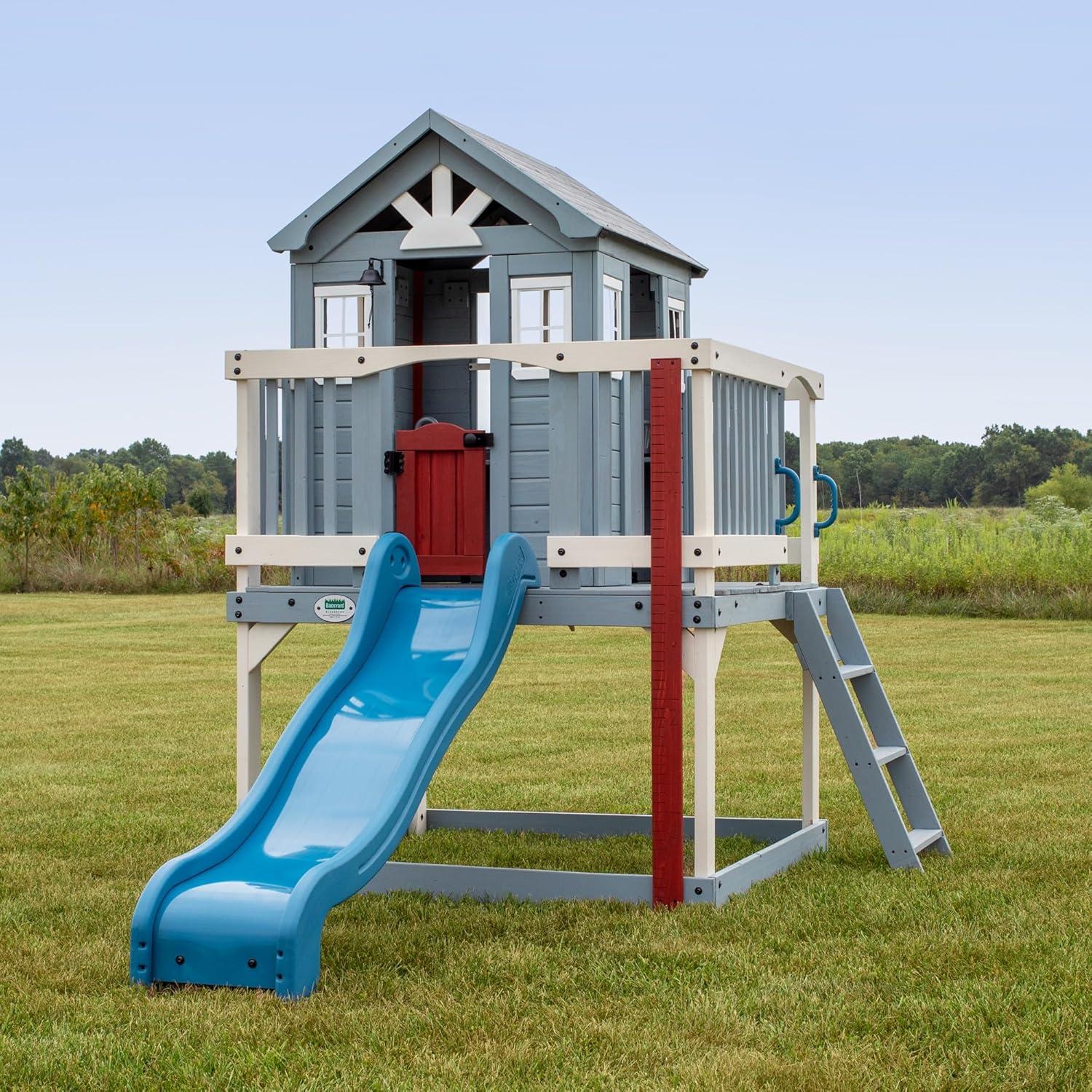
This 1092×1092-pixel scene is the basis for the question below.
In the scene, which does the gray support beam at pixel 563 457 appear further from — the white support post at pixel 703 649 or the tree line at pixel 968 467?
the tree line at pixel 968 467

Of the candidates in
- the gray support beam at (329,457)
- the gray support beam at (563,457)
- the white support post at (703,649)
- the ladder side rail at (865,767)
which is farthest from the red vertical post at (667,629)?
the gray support beam at (329,457)

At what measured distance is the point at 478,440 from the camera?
7.02 metres

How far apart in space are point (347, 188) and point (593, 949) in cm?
433

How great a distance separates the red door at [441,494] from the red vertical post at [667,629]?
1.15 metres

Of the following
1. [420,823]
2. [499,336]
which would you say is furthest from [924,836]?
[499,336]

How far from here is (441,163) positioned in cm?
786

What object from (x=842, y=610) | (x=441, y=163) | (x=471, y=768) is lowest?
(x=471, y=768)

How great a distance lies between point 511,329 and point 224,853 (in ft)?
11.1

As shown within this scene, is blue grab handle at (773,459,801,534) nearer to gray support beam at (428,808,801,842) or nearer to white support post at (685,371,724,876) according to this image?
white support post at (685,371,724,876)

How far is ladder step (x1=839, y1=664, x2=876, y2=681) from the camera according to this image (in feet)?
23.0

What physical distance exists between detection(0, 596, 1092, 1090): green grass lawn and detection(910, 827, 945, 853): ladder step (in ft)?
0.56

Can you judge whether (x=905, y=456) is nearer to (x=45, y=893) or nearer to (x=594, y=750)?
(x=594, y=750)

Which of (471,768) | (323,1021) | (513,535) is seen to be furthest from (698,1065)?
(471,768)

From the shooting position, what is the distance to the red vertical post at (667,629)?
598cm
